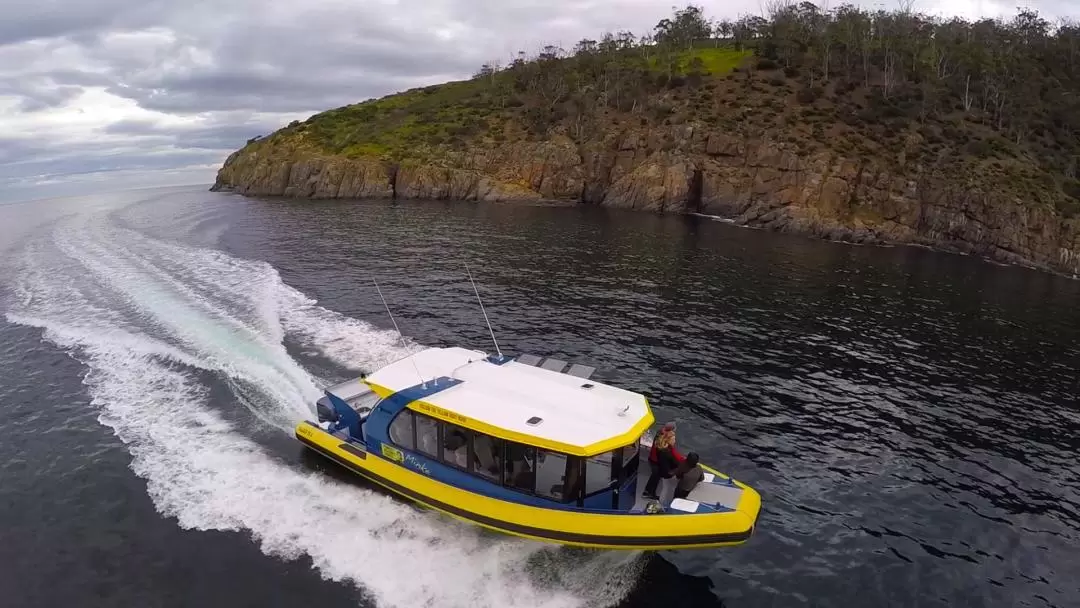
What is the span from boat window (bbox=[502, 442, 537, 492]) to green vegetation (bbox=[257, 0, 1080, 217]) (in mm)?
73570

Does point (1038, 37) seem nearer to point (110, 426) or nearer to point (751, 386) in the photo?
point (751, 386)

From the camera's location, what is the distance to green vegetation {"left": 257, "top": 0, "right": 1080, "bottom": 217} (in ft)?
261

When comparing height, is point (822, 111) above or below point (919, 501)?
above

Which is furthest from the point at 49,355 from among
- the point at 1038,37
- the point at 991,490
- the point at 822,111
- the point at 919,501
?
the point at 1038,37

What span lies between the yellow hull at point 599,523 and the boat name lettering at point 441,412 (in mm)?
2036

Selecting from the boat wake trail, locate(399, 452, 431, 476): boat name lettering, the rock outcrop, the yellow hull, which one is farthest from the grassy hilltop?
locate(399, 452, 431, 476): boat name lettering

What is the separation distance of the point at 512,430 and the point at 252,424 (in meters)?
12.0

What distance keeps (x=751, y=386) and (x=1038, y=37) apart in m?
148

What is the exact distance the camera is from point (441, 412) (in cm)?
1672

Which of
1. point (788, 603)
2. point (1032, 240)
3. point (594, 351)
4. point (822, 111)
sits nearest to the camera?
point (788, 603)

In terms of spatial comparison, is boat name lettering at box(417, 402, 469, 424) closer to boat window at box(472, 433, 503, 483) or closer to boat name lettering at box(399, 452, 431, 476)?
boat window at box(472, 433, 503, 483)

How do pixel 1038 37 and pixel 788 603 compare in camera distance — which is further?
pixel 1038 37

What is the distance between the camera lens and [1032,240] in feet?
202

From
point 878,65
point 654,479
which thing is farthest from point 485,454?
point 878,65
